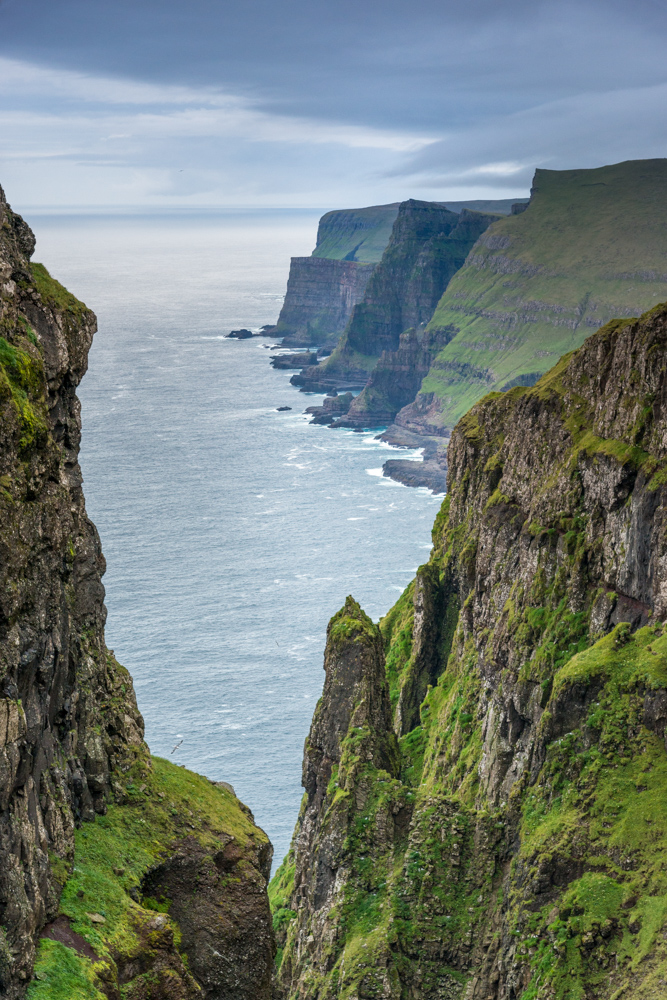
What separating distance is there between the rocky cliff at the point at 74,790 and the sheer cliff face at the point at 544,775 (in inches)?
691

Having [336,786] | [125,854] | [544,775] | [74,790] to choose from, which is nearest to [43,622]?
[74,790]

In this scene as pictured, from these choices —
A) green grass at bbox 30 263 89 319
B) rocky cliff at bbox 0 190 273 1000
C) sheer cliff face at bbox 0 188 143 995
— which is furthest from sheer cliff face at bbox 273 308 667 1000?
green grass at bbox 30 263 89 319

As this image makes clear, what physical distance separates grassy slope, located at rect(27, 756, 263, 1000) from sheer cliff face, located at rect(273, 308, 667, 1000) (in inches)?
707

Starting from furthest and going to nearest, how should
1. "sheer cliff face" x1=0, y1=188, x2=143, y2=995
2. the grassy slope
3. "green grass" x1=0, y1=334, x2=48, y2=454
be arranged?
"green grass" x1=0, y1=334, x2=48, y2=454 → the grassy slope → "sheer cliff face" x1=0, y1=188, x2=143, y2=995

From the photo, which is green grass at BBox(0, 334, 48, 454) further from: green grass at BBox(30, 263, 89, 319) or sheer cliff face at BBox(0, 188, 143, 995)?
green grass at BBox(30, 263, 89, 319)

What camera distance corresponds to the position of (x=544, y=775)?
2520 inches

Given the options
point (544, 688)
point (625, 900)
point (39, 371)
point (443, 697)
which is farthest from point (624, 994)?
point (443, 697)

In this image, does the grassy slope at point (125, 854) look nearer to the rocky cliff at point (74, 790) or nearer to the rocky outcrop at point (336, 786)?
the rocky cliff at point (74, 790)

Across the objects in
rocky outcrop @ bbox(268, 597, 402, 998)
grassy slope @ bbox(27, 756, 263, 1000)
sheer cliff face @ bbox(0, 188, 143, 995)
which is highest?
sheer cliff face @ bbox(0, 188, 143, 995)

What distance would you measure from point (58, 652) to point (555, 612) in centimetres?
4127

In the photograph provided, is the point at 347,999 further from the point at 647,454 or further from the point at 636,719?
the point at 647,454

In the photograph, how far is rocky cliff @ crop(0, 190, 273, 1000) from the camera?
33.8 m

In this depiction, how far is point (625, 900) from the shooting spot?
2152 inches

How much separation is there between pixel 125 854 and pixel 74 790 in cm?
316
